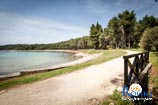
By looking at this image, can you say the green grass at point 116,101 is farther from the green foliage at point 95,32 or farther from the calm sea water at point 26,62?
the green foliage at point 95,32

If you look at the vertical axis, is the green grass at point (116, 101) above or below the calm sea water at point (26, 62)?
above

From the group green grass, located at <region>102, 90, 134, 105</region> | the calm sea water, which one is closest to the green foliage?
the calm sea water

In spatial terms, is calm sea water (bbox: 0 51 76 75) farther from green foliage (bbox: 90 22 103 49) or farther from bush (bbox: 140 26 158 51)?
bush (bbox: 140 26 158 51)

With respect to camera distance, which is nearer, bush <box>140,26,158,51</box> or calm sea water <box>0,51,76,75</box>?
bush <box>140,26,158,51</box>

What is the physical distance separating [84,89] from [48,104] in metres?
2.24

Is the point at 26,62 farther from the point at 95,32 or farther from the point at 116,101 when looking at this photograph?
the point at 95,32

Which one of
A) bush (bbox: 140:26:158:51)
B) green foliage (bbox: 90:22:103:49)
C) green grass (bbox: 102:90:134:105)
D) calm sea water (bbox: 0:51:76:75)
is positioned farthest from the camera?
green foliage (bbox: 90:22:103:49)

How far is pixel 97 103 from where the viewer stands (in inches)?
172

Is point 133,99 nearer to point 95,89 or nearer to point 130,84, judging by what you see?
point 130,84

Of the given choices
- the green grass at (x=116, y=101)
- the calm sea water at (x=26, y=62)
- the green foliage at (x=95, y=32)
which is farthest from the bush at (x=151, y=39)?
the green foliage at (x=95, y=32)

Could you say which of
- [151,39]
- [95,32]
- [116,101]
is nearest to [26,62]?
[116,101]

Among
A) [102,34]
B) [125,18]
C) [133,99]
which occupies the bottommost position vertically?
[133,99]

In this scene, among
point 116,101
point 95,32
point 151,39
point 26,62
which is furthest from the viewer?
point 95,32

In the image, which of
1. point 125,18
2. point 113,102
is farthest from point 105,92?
point 125,18
